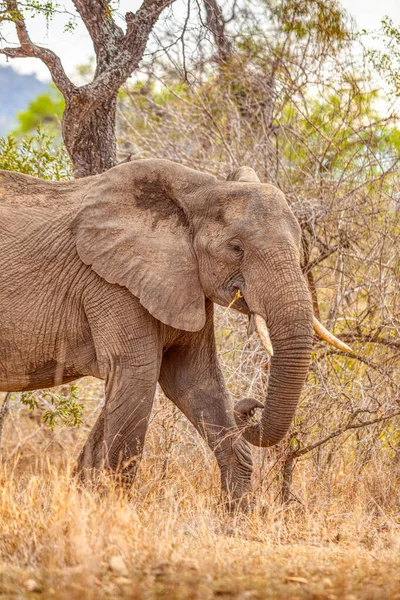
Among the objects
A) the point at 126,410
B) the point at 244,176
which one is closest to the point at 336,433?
the point at 126,410

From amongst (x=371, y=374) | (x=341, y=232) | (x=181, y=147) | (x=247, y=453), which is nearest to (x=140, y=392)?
(x=247, y=453)

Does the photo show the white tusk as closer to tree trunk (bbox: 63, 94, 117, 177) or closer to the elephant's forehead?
the elephant's forehead

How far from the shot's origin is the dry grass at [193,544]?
417 cm

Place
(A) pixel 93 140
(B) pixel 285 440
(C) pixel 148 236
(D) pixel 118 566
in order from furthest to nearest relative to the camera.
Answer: (A) pixel 93 140 < (B) pixel 285 440 < (C) pixel 148 236 < (D) pixel 118 566

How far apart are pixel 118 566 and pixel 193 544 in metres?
0.88

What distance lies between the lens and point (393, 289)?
849cm

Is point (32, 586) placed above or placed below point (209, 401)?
below

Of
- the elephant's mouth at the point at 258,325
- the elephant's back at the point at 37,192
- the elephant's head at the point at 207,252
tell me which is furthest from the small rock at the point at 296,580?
the elephant's back at the point at 37,192

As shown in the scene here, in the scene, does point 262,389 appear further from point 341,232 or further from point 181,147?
point 181,147

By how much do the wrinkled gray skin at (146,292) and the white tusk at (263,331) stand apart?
0.04 m

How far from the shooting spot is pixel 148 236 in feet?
21.5

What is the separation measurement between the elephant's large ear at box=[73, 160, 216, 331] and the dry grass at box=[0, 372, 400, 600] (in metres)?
1.33

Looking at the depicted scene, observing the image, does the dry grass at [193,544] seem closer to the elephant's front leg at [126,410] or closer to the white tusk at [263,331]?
the elephant's front leg at [126,410]

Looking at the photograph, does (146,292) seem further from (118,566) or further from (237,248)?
(118,566)
